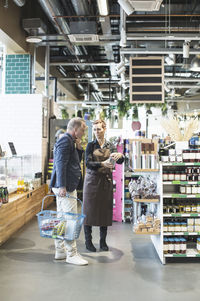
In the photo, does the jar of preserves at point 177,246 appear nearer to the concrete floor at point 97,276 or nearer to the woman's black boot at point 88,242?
the concrete floor at point 97,276

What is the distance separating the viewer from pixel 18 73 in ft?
27.8

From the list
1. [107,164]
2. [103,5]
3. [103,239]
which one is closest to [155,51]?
[103,5]

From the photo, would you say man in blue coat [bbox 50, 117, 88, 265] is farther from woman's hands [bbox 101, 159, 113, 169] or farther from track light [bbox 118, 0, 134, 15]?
track light [bbox 118, 0, 134, 15]

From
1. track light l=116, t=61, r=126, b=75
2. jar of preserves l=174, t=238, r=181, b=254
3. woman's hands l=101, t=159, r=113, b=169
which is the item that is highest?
track light l=116, t=61, r=126, b=75

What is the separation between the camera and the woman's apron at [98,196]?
4.75 meters

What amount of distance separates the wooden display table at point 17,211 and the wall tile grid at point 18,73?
2.53m

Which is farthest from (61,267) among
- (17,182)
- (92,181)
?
(17,182)

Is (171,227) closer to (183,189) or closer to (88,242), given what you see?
(183,189)

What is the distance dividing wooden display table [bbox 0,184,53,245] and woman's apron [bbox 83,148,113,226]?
4.46ft

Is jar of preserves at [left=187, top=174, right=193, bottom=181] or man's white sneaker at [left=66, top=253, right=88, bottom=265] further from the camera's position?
A: jar of preserves at [left=187, top=174, right=193, bottom=181]

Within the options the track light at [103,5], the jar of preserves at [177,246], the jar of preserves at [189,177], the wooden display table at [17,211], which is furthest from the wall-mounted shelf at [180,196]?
the track light at [103,5]

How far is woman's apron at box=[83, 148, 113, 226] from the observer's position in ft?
15.6

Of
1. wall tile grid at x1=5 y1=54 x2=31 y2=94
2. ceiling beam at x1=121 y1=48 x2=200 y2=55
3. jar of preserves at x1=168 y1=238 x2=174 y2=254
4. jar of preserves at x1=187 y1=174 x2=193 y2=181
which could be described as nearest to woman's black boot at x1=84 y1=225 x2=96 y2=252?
jar of preserves at x1=168 y1=238 x2=174 y2=254

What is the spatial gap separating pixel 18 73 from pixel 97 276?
19.7 ft
